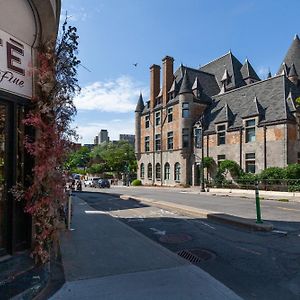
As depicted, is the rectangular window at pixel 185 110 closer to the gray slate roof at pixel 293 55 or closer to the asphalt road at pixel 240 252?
the gray slate roof at pixel 293 55

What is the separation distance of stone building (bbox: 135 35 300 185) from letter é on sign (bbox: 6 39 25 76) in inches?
1231

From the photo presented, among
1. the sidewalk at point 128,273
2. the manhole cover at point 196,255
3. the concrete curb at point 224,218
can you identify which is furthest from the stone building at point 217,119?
the sidewalk at point 128,273

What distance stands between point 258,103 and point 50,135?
3529 cm

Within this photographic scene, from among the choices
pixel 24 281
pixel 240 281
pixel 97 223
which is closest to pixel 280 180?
pixel 97 223

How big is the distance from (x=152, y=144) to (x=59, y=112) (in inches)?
1961

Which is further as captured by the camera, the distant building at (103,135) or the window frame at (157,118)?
the distant building at (103,135)

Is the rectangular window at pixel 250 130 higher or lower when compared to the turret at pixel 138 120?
lower

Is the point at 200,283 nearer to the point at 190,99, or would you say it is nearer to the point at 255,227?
the point at 255,227

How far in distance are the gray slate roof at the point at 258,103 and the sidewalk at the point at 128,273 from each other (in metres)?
29.8

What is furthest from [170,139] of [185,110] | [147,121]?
[147,121]

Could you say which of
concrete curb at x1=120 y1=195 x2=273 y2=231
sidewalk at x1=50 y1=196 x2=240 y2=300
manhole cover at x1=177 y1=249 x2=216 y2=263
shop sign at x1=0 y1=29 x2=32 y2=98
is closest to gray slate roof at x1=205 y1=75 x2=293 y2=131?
concrete curb at x1=120 y1=195 x2=273 y2=231

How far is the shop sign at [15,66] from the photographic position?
238 inches

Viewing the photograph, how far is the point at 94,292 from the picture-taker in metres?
5.07

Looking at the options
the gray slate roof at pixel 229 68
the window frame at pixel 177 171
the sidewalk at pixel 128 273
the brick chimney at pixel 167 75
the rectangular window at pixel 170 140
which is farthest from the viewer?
the brick chimney at pixel 167 75
